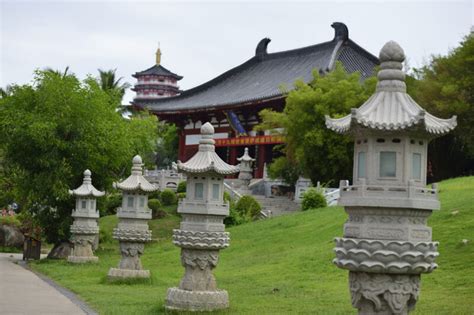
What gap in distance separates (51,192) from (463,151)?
66.1 feet

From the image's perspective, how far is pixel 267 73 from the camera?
58156mm

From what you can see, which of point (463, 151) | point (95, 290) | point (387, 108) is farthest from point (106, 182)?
point (387, 108)

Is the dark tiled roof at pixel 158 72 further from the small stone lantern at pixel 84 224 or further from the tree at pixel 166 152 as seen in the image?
the small stone lantern at pixel 84 224

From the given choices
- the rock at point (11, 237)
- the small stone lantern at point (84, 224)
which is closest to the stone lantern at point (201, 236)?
the small stone lantern at point (84, 224)

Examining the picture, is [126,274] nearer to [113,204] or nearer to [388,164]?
[388,164]

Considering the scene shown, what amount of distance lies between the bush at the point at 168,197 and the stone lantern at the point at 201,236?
27.2 m

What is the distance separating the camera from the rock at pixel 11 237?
3691cm

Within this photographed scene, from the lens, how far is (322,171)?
37.5 metres

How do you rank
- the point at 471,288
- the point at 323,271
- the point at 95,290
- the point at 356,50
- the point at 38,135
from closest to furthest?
the point at 471,288, the point at 95,290, the point at 323,271, the point at 38,135, the point at 356,50

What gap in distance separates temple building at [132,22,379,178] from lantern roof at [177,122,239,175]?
2946cm

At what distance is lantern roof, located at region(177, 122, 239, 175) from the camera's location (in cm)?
1525

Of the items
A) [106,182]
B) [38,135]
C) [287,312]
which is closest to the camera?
[287,312]

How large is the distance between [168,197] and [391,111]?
111ft

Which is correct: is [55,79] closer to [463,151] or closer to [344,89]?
[344,89]
